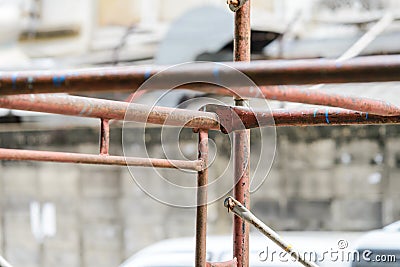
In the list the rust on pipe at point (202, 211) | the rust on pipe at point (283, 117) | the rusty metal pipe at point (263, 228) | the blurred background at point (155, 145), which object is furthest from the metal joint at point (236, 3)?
the blurred background at point (155, 145)

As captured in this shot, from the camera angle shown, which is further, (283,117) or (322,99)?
(283,117)

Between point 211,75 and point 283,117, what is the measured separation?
72 centimetres

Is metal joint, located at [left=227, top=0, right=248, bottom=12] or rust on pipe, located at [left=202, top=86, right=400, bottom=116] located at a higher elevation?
metal joint, located at [left=227, top=0, right=248, bottom=12]

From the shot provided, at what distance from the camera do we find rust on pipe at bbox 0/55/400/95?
0.89 m

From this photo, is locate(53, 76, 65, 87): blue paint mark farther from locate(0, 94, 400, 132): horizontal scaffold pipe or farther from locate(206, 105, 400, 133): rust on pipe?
locate(206, 105, 400, 133): rust on pipe

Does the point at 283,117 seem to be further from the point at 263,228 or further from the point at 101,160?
the point at 101,160

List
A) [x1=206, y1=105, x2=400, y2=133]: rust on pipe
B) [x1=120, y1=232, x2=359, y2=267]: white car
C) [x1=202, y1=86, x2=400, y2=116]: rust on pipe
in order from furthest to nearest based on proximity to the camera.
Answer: [x1=120, y1=232, x2=359, y2=267]: white car
[x1=206, y1=105, x2=400, y2=133]: rust on pipe
[x1=202, y1=86, x2=400, y2=116]: rust on pipe

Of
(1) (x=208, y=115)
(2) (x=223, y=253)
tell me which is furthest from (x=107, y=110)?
(2) (x=223, y=253)

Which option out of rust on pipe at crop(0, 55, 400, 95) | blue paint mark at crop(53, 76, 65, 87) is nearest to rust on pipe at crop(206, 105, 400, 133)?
rust on pipe at crop(0, 55, 400, 95)

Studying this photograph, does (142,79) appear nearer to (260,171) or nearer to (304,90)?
(304,90)

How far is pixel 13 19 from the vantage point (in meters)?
5.95

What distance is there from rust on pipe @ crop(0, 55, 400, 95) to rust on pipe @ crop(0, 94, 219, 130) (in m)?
0.14

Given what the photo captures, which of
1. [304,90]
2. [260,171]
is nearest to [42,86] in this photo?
[304,90]

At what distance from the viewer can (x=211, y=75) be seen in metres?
0.97
